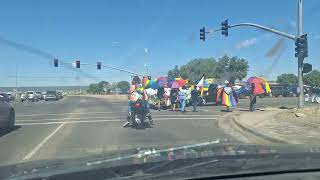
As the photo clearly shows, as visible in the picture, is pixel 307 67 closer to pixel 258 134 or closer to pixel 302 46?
pixel 302 46

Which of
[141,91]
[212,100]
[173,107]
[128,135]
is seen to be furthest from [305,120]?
[212,100]

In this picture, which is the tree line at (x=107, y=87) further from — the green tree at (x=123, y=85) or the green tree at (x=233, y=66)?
the green tree at (x=233, y=66)

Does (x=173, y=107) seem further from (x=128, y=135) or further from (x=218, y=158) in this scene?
(x=218, y=158)

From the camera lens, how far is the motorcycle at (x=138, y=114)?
19391 mm

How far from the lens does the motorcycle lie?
19.4 metres

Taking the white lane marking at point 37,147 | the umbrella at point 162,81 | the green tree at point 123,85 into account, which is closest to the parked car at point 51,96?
the umbrella at point 162,81

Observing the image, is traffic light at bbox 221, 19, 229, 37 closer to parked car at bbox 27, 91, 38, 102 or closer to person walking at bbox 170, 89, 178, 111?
person walking at bbox 170, 89, 178, 111

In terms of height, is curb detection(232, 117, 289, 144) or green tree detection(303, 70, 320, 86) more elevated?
green tree detection(303, 70, 320, 86)

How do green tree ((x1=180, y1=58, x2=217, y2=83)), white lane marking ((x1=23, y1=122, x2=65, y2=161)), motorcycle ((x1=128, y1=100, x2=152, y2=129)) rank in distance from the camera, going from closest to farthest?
white lane marking ((x1=23, y1=122, x2=65, y2=161)), motorcycle ((x1=128, y1=100, x2=152, y2=129)), green tree ((x1=180, y1=58, x2=217, y2=83))

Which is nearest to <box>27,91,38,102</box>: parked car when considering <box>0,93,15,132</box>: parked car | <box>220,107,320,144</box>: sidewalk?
<box>220,107,320,144</box>: sidewalk

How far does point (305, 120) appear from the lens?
21.7 metres

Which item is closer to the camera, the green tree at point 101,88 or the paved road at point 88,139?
the paved road at point 88,139

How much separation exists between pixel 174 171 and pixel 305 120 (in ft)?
62.1

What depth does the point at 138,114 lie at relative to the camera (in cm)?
1967
